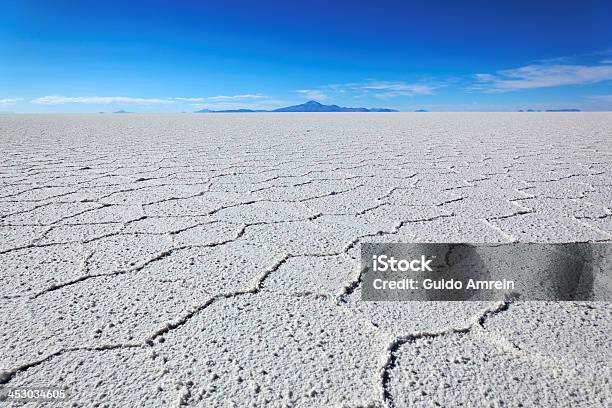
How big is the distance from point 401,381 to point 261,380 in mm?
229

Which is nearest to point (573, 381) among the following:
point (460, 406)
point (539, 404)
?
point (539, 404)

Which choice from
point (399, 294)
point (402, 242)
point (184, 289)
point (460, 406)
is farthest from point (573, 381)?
point (184, 289)

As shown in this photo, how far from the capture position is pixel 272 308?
2.88 ft

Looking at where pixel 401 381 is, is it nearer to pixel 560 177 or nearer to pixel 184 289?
pixel 184 289

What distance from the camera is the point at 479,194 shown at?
1.96 meters

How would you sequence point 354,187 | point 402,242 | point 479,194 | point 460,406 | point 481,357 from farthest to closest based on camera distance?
point 354,187, point 479,194, point 402,242, point 481,357, point 460,406

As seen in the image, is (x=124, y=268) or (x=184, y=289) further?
(x=124, y=268)

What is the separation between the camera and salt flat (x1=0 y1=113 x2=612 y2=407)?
642 mm

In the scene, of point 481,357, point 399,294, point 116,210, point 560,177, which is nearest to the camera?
point 481,357

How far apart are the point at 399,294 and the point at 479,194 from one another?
3.97 feet

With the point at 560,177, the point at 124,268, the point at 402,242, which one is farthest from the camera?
the point at 560,177

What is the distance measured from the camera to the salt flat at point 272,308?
64 centimetres

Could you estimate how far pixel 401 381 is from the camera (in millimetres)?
646

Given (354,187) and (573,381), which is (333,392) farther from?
(354,187)
